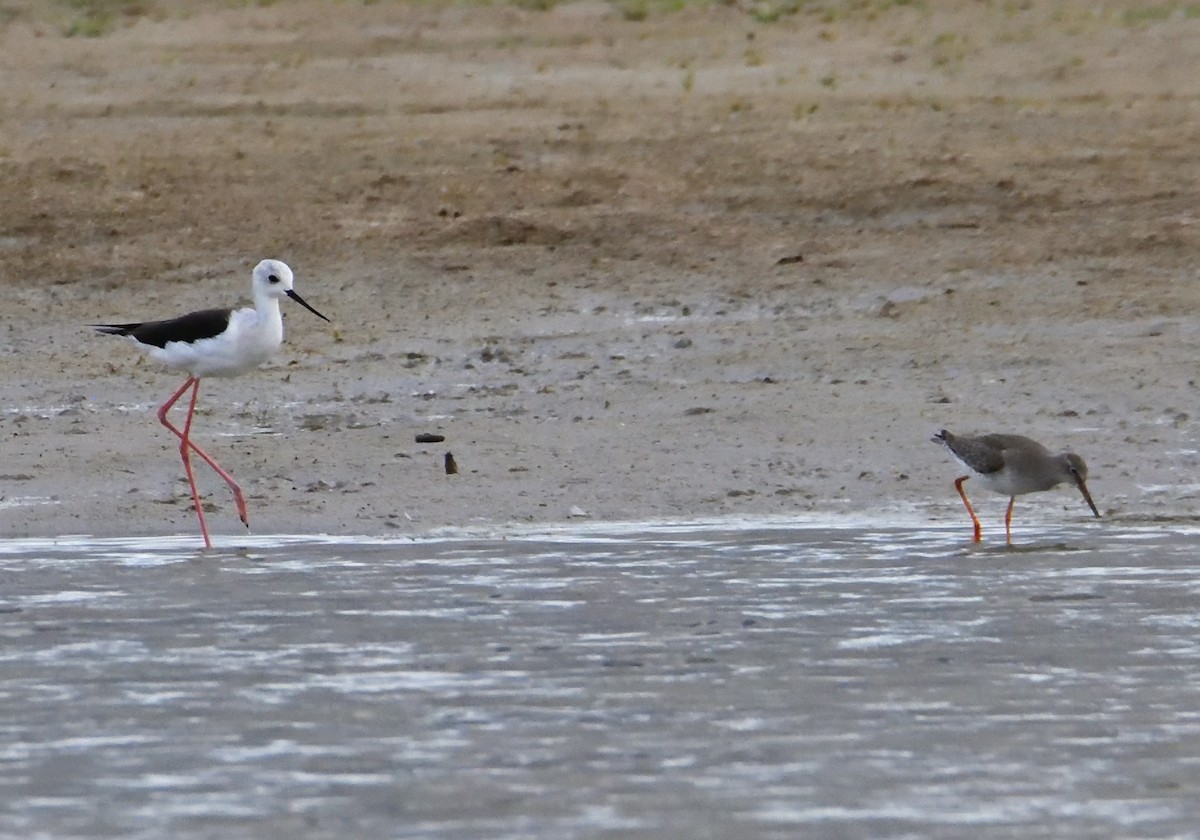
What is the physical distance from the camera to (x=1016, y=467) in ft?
30.5

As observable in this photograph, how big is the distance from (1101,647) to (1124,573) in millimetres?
1151

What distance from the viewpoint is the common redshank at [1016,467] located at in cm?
927

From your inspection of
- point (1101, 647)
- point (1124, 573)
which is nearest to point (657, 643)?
point (1101, 647)

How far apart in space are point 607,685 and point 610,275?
6755mm

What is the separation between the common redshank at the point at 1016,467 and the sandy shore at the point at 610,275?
30 centimetres

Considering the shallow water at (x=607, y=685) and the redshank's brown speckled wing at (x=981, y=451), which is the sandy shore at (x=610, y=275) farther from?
the shallow water at (x=607, y=685)

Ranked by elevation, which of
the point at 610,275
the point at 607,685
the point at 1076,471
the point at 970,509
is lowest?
the point at 607,685

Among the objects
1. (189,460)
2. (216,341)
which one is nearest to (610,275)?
(216,341)

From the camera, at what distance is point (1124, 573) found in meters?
8.32

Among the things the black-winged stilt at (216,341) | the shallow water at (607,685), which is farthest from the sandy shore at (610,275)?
the shallow water at (607,685)

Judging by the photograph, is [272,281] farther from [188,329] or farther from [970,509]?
[970,509]

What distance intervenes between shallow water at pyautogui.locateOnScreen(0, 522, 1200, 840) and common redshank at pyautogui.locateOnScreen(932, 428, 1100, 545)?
0.24 m

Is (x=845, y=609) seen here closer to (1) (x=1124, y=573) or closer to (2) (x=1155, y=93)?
(1) (x=1124, y=573)

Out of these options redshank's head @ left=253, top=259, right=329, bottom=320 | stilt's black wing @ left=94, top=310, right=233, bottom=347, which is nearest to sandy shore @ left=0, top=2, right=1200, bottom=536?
stilt's black wing @ left=94, top=310, right=233, bottom=347
